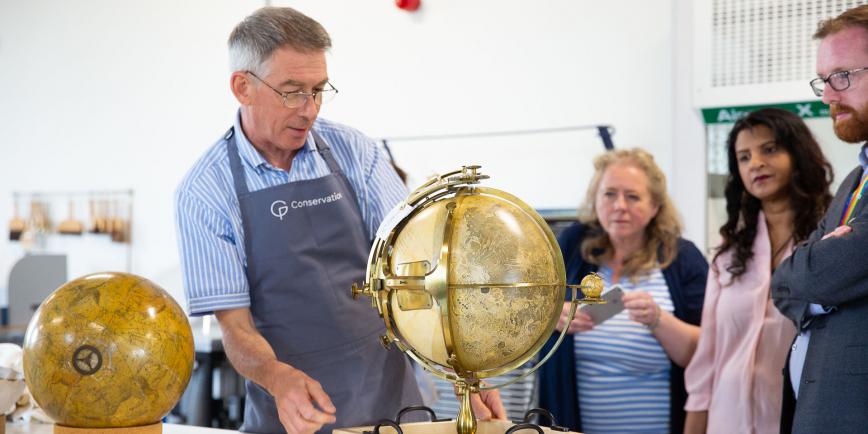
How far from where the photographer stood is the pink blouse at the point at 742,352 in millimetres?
2600

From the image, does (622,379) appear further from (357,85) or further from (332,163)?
(357,85)

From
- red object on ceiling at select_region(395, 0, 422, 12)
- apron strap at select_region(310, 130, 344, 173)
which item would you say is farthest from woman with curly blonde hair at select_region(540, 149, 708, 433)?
red object on ceiling at select_region(395, 0, 422, 12)

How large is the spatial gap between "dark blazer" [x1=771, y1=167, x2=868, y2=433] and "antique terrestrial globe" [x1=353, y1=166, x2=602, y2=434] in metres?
0.96

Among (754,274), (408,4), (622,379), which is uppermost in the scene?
(408,4)

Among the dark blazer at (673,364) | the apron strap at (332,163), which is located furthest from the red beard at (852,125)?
the apron strap at (332,163)

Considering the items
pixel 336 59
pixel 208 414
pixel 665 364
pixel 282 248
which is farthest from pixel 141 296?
pixel 336 59

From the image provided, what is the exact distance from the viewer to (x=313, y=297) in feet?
6.84

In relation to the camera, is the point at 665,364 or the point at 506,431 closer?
the point at 506,431

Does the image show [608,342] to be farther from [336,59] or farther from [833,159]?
[336,59]

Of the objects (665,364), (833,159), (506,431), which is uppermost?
(833,159)

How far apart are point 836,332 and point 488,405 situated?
855mm

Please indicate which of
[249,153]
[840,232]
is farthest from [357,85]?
[840,232]

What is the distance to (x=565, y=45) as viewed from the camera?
443 centimetres

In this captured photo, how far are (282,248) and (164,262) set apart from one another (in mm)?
3958
